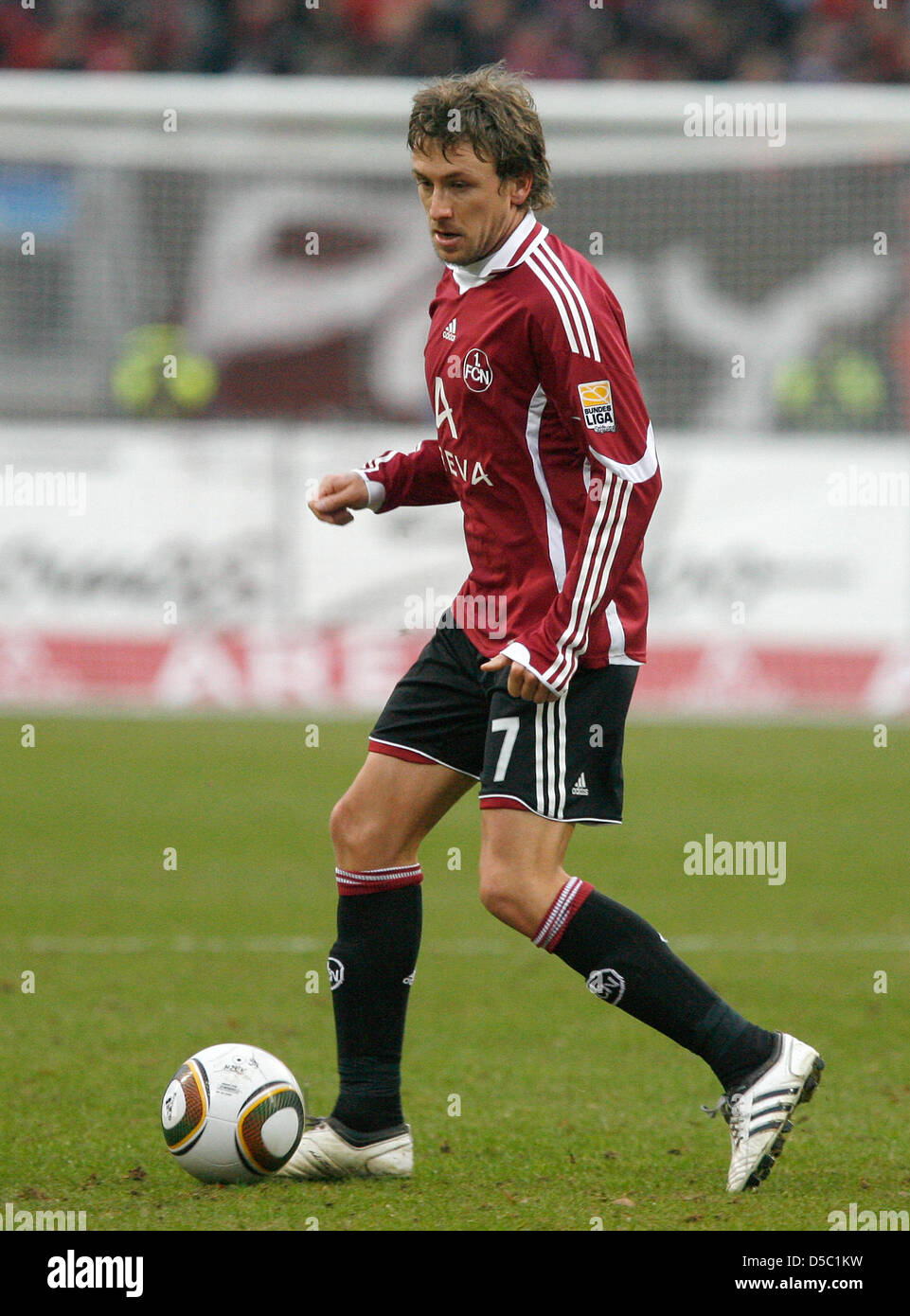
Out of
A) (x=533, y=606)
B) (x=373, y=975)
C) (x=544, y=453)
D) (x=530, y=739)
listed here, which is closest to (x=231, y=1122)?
(x=373, y=975)

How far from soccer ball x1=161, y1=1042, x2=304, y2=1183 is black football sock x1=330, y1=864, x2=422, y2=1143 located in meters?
0.16

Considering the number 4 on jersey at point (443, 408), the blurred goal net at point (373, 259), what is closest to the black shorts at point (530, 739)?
the number 4 on jersey at point (443, 408)

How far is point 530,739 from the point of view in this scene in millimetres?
3643

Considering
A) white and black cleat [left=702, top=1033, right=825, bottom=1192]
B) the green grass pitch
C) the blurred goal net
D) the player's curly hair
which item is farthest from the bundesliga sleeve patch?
the blurred goal net

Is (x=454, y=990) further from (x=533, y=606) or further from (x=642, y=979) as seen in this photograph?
(x=533, y=606)

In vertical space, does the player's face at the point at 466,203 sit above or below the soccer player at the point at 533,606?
above

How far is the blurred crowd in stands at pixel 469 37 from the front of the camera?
669 inches

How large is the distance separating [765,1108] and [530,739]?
86cm

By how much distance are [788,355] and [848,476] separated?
301cm

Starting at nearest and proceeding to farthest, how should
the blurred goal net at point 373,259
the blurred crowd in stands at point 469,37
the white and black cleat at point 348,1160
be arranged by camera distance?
the white and black cleat at point 348,1160 < the blurred goal net at point 373,259 < the blurred crowd in stands at point 469,37

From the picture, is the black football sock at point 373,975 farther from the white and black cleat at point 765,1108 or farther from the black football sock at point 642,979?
the white and black cleat at point 765,1108

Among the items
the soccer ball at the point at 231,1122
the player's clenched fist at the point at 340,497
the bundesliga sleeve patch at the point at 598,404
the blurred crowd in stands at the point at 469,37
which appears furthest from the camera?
the blurred crowd in stands at the point at 469,37

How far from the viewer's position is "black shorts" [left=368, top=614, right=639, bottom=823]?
363cm
